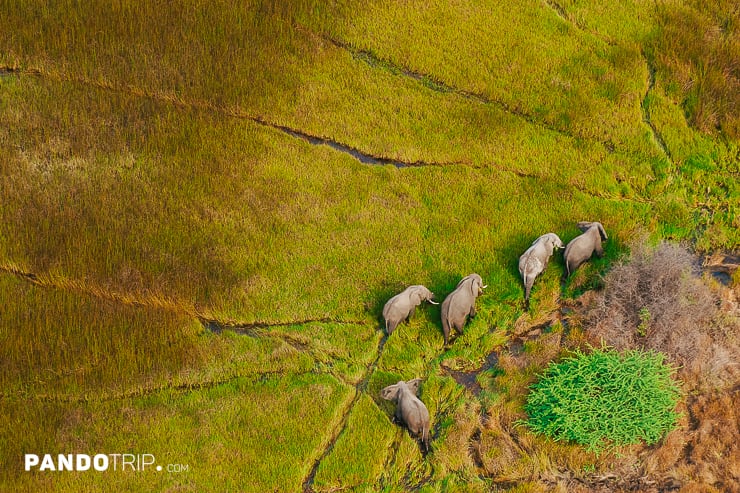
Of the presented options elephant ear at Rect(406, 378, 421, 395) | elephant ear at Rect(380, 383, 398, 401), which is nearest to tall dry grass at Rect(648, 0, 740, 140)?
elephant ear at Rect(406, 378, 421, 395)

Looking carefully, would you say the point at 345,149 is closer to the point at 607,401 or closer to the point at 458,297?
the point at 458,297

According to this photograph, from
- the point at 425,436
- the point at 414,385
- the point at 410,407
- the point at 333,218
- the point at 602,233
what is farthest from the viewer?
the point at 333,218

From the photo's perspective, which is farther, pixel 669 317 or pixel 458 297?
pixel 669 317

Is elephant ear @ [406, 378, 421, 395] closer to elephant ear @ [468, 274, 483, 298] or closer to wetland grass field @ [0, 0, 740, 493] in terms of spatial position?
wetland grass field @ [0, 0, 740, 493]

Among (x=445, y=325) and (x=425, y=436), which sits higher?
(x=445, y=325)

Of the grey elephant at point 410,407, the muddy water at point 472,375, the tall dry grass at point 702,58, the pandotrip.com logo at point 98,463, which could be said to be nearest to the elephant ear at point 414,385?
the grey elephant at point 410,407

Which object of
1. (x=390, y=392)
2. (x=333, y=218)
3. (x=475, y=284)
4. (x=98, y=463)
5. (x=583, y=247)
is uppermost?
(x=583, y=247)

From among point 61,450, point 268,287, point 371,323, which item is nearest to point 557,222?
point 371,323

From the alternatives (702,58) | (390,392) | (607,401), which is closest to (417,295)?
(390,392)
